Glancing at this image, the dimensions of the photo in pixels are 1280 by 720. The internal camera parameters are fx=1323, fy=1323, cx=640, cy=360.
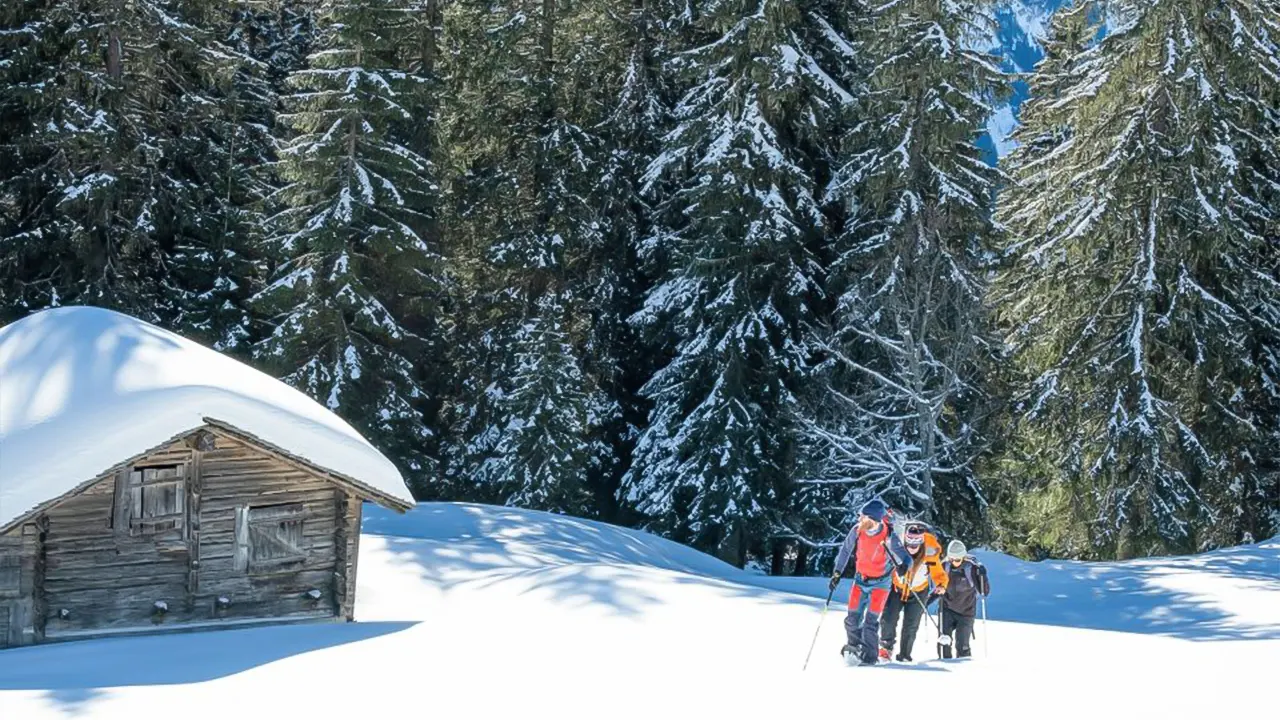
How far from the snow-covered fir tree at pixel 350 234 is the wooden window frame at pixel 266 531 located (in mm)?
Answer: 11251

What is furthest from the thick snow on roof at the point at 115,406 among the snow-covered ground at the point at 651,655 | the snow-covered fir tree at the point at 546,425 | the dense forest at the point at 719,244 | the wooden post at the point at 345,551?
the snow-covered fir tree at the point at 546,425

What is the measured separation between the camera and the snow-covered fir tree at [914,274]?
26812 mm

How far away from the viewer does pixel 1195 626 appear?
1834cm

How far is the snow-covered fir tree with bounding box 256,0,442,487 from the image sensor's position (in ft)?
96.3

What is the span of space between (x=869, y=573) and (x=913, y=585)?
545 mm

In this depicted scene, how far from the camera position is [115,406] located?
1580 cm

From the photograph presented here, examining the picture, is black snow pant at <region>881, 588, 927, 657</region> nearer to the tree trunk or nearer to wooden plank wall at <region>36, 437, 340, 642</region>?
wooden plank wall at <region>36, 437, 340, 642</region>

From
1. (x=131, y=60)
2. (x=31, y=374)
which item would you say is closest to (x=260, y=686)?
(x=31, y=374)

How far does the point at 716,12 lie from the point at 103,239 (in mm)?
15108

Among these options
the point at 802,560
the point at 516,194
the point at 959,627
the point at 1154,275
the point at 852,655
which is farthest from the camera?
the point at 516,194

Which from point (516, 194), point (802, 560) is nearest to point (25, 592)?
point (802, 560)

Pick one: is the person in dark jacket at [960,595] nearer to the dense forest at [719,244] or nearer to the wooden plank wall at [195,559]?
the wooden plank wall at [195,559]

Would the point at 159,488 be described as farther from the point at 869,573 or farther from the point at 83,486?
the point at 869,573

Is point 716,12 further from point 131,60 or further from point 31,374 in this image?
point 31,374
